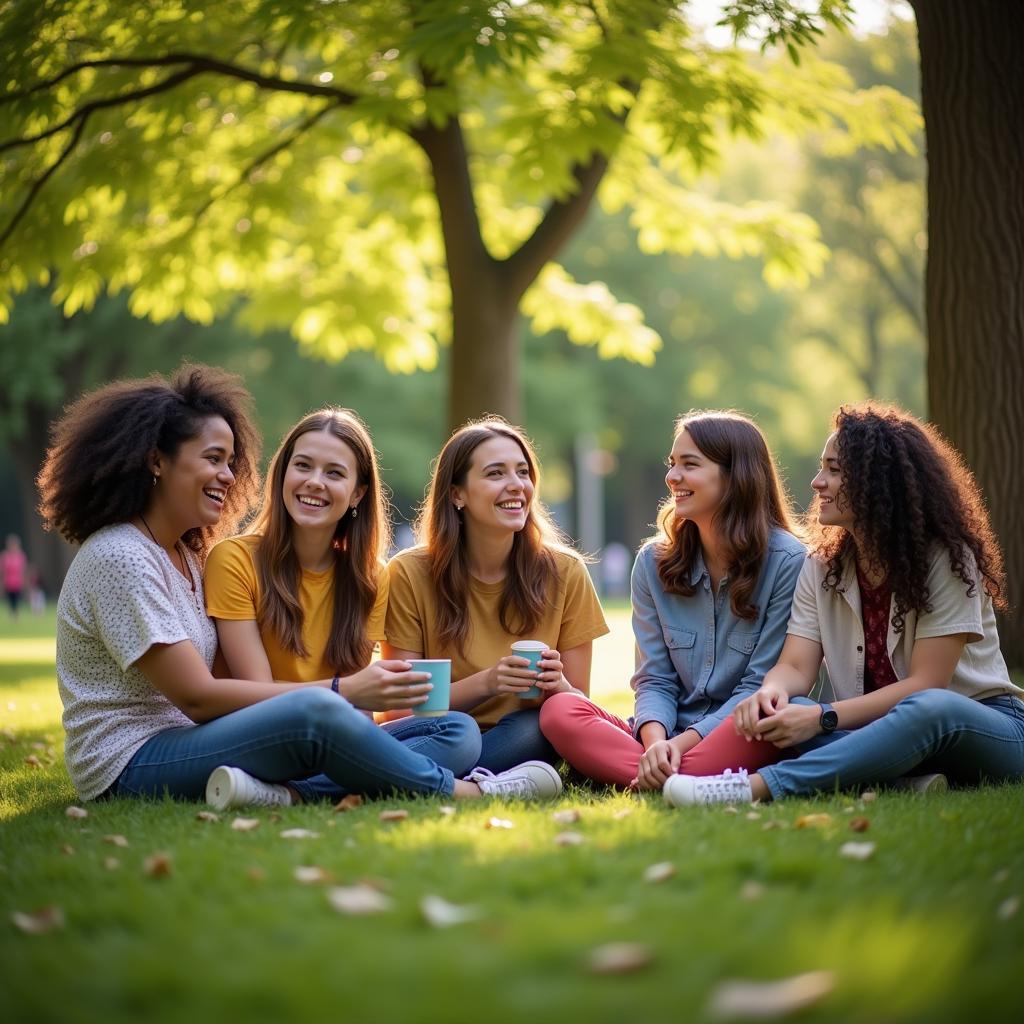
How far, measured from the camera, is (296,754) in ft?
14.4

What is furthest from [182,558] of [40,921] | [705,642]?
[705,642]

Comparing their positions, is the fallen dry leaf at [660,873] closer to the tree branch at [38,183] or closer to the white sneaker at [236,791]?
the white sneaker at [236,791]

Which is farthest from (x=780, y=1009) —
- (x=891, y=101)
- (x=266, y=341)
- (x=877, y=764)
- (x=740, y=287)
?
(x=740, y=287)

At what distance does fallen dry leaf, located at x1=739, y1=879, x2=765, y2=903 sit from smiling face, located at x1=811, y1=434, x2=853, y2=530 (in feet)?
6.76

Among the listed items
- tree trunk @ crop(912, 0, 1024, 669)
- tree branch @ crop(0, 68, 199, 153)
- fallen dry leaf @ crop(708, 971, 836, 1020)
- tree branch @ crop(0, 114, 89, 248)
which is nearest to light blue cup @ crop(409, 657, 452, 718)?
fallen dry leaf @ crop(708, 971, 836, 1020)

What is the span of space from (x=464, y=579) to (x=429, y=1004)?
3.24 m

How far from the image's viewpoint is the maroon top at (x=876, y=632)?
4.84 metres

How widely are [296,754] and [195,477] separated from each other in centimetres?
117

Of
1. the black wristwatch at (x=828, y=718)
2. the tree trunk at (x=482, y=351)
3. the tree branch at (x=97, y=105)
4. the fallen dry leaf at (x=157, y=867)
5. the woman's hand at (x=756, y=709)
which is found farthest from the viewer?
the tree trunk at (x=482, y=351)

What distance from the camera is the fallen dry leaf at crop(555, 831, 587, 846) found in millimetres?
3660

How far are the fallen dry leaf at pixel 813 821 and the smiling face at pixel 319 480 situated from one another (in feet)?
7.46

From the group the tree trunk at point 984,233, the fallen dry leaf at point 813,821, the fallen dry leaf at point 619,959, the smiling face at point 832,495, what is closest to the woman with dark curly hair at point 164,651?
the fallen dry leaf at point 813,821

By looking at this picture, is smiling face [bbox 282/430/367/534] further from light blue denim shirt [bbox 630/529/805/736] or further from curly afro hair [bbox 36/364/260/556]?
light blue denim shirt [bbox 630/529/805/736]

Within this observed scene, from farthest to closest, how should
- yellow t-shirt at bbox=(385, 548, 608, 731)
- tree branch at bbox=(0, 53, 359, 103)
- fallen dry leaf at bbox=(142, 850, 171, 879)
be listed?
tree branch at bbox=(0, 53, 359, 103), yellow t-shirt at bbox=(385, 548, 608, 731), fallen dry leaf at bbox=(142, 850, 171, 879)
